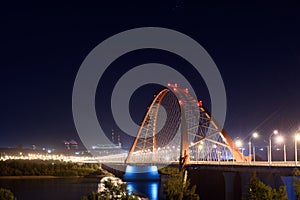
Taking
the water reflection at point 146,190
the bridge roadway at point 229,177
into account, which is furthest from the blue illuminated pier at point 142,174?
the bridge roadway at point 229,177

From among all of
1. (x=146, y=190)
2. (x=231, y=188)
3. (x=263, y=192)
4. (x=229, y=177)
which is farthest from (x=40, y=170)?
(x=263, y=192)

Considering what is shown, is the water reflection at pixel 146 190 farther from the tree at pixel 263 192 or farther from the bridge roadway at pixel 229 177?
the tree at pixel 263 192

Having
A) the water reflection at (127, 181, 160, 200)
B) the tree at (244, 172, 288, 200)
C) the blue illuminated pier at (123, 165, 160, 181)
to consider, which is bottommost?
the water reflection at (127, 181, 160, 200)

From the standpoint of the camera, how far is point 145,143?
242ft

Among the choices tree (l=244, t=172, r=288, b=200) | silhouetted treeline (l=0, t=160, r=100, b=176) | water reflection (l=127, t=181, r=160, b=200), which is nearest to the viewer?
tree (l=244, t=172, r=288, b=200)

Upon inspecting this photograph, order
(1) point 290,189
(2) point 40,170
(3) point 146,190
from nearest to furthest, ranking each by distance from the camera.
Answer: (1) point 290,189 < (3) point 146,190 < (2) point 40,170

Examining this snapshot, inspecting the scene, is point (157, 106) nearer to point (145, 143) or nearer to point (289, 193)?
point (145, 143)

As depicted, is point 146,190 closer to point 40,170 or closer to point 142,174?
point 142,174

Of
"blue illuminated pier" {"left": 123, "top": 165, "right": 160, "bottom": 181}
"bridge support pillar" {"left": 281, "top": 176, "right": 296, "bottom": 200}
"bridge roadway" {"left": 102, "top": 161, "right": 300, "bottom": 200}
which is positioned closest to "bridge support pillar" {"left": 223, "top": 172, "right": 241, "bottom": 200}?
"bridge roadway" {"left": 102, "top": 161, "right": 300, "bottom": 200}

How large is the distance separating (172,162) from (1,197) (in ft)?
88.7

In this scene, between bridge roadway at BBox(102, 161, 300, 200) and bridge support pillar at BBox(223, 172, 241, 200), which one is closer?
bridge roadway at BBox(102, 161, 300, 200)

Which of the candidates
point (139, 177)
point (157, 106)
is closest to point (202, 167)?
point (157, 106)

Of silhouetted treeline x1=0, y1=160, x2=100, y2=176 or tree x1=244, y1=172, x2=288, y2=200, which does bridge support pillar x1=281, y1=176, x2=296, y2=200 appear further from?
silhouetted treeline x1=0, y1=160, x2=100, y2=176

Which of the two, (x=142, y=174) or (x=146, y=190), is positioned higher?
(x=142, y=174)
